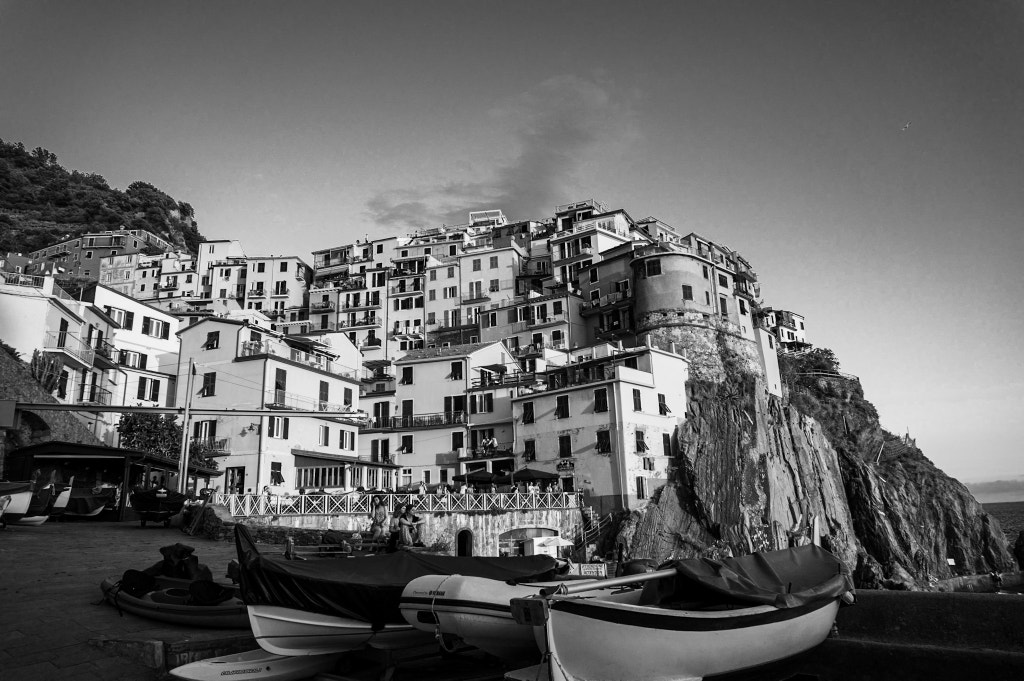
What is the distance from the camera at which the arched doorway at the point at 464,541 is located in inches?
1021

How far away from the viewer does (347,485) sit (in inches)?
1859

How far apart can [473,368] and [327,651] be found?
46.2 metres

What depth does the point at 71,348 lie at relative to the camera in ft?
148

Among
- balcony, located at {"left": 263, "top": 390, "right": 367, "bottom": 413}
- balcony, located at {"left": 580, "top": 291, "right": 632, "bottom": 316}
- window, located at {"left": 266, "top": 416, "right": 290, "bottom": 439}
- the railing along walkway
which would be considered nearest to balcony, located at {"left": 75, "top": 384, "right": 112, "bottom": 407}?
balcony, located at {"left": 263, "top": 390, "right": 367, "bottom": 413}

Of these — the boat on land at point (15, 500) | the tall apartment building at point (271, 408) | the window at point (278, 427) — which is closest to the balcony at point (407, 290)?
the tall apartment building at point (271, 408)

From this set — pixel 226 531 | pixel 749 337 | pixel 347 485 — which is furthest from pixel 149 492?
pixel 749 337

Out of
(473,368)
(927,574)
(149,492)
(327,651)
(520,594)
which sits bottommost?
(927,574)

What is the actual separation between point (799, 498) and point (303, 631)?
1829 inches

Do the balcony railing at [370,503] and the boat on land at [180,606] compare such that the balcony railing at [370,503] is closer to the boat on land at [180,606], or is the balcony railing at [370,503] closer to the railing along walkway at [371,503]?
the railing along walkway at [371,503]

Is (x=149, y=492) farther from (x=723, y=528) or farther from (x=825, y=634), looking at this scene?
(x=723, y=528)

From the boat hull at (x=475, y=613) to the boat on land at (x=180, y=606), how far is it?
14.3 feet

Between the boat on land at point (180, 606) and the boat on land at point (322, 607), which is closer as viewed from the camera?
the boat on land at point (322, 607)

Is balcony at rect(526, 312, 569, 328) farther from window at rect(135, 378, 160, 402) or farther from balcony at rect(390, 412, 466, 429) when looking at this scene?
window at rect(135, 378, 160, 402)

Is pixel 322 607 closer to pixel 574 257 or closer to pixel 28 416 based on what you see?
pixel 28 416
